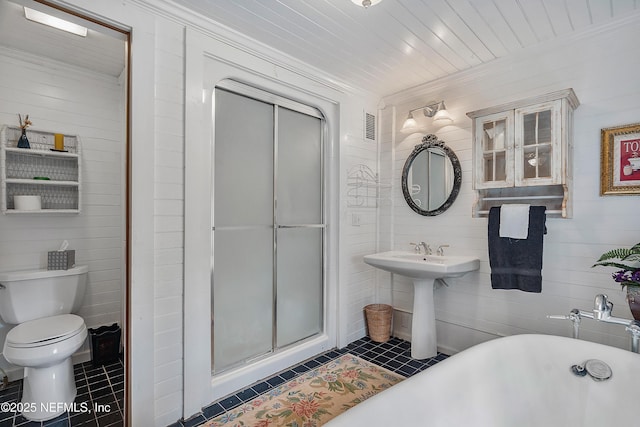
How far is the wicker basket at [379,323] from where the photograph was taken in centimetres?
305

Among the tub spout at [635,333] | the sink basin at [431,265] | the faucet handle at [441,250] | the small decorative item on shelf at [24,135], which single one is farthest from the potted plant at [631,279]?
the small decorative item on shelf at [24,135]

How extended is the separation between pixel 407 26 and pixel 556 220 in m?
1.68

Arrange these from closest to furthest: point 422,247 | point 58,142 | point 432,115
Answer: point 58,142, point 432,115, point 422,247

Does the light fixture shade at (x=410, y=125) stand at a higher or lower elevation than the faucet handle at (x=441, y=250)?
higher

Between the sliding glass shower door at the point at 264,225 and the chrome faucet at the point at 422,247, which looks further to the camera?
the chrome faucet at the point at 422,247

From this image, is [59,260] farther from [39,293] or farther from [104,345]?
[104,345]

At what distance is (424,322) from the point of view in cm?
268

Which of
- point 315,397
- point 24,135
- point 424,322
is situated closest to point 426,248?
point 424,322

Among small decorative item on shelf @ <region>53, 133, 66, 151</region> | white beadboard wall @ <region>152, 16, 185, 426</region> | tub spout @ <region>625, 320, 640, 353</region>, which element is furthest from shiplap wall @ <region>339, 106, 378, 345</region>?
small decorative item on shelf @ <region>53, 133, 66, 151</region>

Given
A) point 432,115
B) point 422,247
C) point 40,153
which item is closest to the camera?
point 40,153

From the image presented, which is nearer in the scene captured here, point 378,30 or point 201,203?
point 201,203

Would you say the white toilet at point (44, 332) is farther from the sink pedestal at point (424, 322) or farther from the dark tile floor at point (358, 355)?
the sink pedestal at point (424, 322)

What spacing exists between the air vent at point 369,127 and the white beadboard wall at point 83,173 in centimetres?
211

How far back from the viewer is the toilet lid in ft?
6.45
